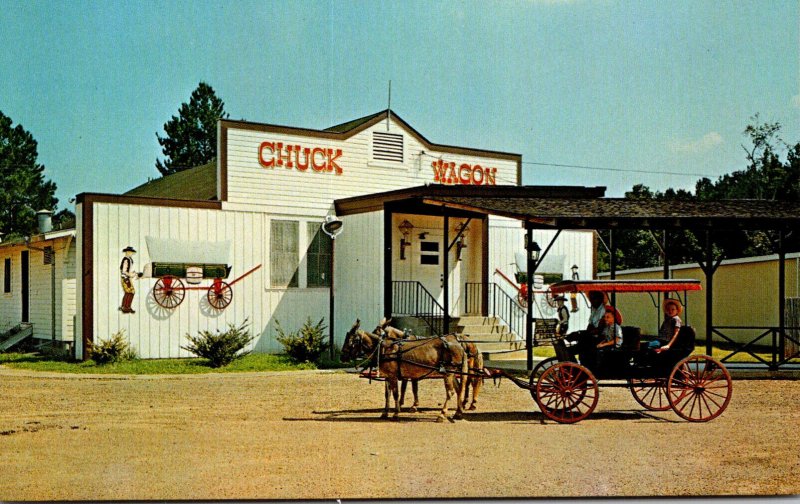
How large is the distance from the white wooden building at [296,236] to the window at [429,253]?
0.03 metres

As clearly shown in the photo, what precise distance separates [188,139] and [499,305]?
40.1ft

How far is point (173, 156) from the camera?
28703mm

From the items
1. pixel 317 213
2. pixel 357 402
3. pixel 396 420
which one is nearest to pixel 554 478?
pixel 396 420

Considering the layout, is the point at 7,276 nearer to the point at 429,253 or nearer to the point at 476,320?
the point at 429,253

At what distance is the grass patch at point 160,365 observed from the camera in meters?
16.7

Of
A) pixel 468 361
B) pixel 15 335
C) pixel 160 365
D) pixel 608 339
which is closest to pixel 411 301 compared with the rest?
pixel 160 365

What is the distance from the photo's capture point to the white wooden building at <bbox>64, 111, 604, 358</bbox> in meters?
18.3

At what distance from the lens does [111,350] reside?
17547 millimetres

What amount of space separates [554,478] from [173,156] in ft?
75.2

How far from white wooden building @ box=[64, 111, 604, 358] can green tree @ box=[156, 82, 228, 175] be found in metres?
3.67

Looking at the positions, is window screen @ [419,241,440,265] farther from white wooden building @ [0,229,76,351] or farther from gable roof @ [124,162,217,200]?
white wooden building @ [0,229,76,351]

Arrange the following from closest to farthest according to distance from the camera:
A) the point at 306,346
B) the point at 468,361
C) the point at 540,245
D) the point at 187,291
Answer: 1. the point at 468,361
2. the point at 306,346
3. the point at 187,291
4. the point at 540,245

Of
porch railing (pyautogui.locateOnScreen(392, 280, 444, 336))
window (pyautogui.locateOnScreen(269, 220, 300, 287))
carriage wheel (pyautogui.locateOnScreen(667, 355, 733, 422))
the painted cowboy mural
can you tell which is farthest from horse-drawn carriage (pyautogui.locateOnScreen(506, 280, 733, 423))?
window (pyautogui.locateOnScreen(269, 220, 300, 287))

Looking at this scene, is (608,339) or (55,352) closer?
(608,339)
